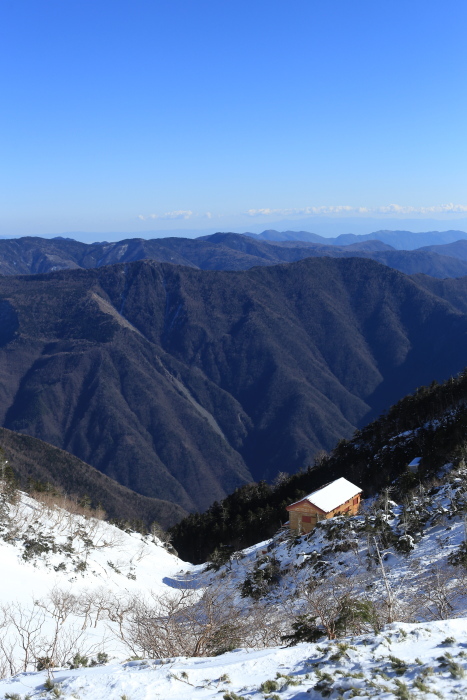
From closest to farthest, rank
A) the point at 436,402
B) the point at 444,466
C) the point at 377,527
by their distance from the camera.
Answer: the point at 377,527, the point at 444,466, the point at 436,402

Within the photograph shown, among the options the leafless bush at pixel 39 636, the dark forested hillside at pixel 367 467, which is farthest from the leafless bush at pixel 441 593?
the dark forested hillside at pixel 367 467

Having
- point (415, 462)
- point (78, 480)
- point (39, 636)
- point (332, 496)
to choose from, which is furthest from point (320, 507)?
point (78, 480)

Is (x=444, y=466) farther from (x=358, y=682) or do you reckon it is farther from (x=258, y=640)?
(x=358, y=682)

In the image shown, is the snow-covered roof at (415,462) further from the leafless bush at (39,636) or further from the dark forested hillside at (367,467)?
the leafless bush at (39,636)

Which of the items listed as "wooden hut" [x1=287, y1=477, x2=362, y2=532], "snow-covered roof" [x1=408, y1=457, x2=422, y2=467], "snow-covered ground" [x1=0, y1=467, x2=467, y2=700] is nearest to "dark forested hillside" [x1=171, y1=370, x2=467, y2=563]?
"snow-covered roof" [x1=408, y1=457, x2=422, y2=467]

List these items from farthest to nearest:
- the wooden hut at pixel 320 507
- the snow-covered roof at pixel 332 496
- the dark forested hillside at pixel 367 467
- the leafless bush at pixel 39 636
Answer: the dark forested hillside at pixel 367 467
the snow-covered roof at pixel 332 496
the wooden hut at pixel 320 507
the leafless bush at pixel 39 636

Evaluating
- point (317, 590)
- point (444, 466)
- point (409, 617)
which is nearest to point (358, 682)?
point (409, 617)
